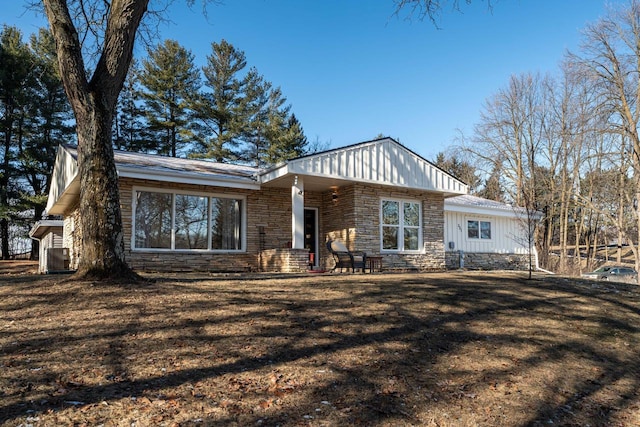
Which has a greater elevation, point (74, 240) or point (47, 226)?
point (47, 226)

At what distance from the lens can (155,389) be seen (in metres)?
3.56

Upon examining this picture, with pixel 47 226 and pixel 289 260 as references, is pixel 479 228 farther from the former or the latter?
pixel 47 226

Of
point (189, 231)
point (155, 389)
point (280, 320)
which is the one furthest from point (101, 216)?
point (189, 231)

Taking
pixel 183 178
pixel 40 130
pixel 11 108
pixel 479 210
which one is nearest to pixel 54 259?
pixel 183 178

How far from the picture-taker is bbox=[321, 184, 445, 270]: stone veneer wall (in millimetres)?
13695

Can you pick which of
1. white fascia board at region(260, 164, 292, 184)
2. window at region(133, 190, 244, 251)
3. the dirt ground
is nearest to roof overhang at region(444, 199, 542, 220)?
white fascia board at region(260, 164, 292, 184)

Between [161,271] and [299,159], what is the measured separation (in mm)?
4562

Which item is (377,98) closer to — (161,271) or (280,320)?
(161,271)

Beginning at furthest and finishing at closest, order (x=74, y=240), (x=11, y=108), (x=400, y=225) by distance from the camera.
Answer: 1. (x=11, y=108)
2. (x=400, y=225)
3. (x=74, y=240)

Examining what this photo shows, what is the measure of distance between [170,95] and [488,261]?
23.3 metres

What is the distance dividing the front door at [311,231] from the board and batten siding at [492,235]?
18.3 feet

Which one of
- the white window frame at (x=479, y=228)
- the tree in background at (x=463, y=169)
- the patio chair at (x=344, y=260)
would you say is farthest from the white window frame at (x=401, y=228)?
the tree in background at (x=463, y=169)

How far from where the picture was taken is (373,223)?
45.9ft

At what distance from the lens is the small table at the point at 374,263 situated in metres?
12.9
